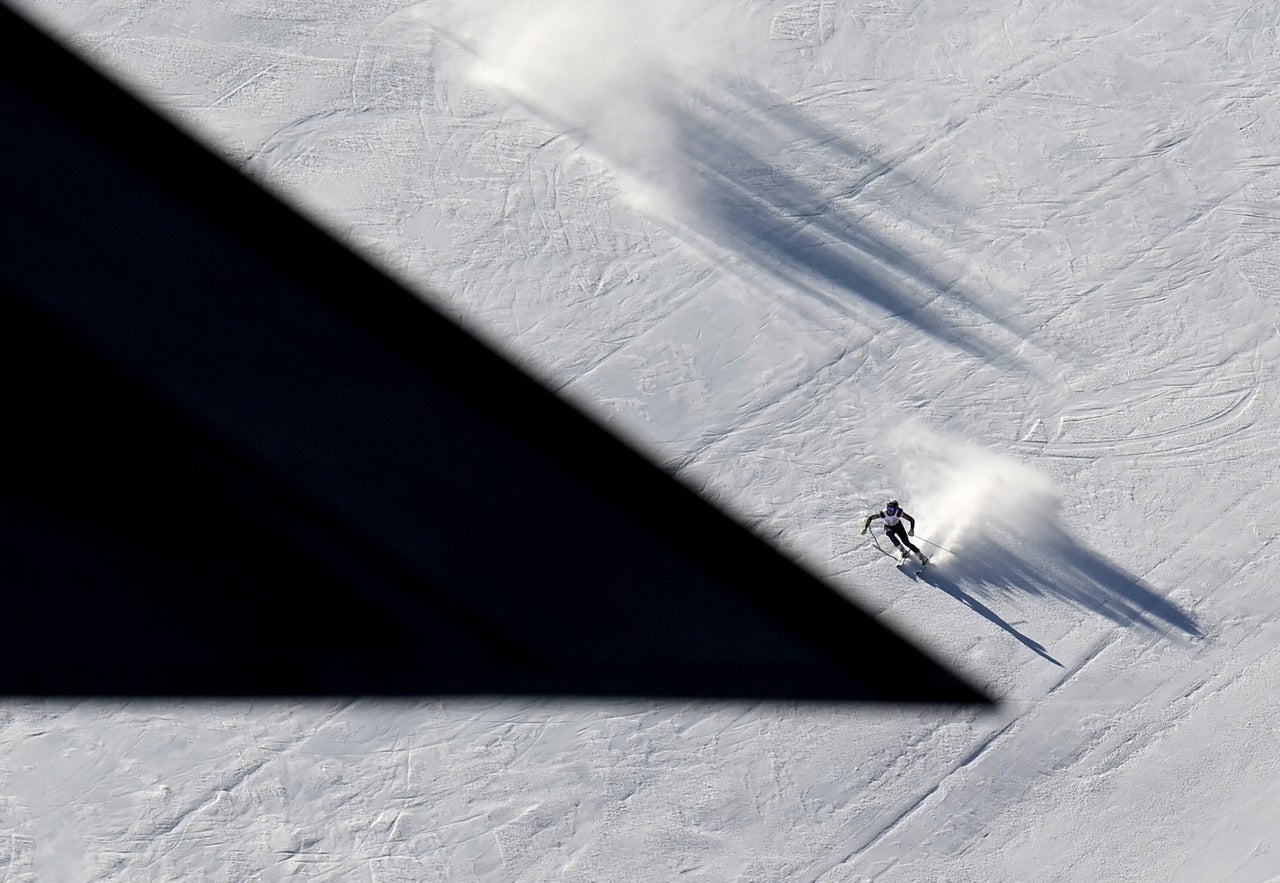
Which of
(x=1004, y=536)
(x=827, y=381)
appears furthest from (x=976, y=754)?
(x=827, y=381)

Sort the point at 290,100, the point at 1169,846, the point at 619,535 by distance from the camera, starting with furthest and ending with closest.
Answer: the point at 290,100 < the point at 619,535 < the point at 1169,846

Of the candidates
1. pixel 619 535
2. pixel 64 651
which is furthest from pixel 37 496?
pixel 619 535

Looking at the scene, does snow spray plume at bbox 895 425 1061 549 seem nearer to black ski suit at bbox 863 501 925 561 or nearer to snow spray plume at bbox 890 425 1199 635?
snow spray plume at bbox 890 425 1199 635

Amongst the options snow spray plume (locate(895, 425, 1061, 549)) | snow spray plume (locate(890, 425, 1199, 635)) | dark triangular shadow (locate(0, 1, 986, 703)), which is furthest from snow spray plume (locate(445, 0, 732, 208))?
snow spray plume (locate(890, 425, 1199, 635))

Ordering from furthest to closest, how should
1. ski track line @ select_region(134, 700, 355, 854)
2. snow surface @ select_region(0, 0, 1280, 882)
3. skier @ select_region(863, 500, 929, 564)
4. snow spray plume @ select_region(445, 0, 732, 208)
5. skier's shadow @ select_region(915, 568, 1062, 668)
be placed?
1. snow spray plume @ select_region(445, 0, 732, 208)
2. skier's shadow @ select_region(915, 568, 1062, 668)
3. skier @ select_region(863, 500, 929, 564)
4. snow surface @ select_region(0, 0, 1280, 882)
5. ski track line @ select_region(134, 700, 355, 854)

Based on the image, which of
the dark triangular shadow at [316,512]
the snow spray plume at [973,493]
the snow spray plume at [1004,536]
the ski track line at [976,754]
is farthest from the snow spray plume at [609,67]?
the ski track line at [976,754]

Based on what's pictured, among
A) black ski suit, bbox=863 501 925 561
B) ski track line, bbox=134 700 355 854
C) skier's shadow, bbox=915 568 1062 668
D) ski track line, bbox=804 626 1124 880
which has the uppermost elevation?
black ski suit, bbox=863 501 925 561

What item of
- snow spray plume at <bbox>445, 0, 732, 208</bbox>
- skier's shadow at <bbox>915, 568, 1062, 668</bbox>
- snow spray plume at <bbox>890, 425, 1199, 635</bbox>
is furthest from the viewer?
snow spray plume at <bbox>445, 0, 732, 208</bbox>

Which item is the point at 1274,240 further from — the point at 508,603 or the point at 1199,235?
the point at 508,603
